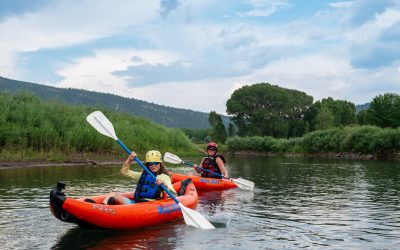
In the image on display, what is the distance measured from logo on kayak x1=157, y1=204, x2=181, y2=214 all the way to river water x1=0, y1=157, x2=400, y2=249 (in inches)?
11.2

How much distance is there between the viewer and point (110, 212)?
8.45 m

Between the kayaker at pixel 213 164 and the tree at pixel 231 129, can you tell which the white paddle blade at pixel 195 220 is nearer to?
the kayaker at pixel 213 164

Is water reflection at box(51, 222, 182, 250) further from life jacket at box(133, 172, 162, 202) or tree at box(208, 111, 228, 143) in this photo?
tree at box(208, 111, 228, 143)

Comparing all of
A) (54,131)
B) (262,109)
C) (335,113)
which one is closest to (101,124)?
(54,131)

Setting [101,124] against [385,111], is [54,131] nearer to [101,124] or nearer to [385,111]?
[101,124]

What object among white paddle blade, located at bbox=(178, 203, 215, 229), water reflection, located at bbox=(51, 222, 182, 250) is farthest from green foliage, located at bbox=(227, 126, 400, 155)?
water reflection, located at bbox=(51, 222, 182, 250)

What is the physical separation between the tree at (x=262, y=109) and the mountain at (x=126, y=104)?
45.1 meters

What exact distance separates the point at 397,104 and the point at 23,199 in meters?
54.7

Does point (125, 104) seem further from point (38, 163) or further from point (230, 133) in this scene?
point (38, 163)

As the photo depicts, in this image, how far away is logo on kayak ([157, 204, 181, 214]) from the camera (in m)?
9.45

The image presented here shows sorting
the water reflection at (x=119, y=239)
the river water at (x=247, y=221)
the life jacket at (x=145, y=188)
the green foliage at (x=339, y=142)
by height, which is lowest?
the water reflection at (x=119, y=239)

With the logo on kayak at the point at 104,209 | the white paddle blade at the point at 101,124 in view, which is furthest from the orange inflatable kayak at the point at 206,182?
the logo on kayak at the point at 104,209

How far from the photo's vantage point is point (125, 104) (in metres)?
141

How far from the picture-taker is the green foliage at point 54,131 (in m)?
24.2
